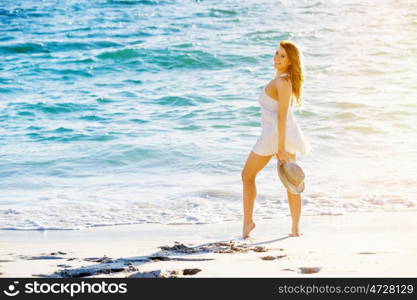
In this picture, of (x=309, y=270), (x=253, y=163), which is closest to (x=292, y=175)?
(x=253, y=163)

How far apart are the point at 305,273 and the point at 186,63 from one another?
1238 centimetres

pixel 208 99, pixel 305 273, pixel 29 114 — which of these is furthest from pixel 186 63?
pixel 305 273

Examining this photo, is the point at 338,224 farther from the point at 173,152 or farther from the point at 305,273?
the point at 173,152

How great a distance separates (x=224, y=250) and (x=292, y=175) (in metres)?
0.83

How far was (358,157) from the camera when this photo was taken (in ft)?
32.1

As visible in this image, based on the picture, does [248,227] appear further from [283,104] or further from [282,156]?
[283,104]

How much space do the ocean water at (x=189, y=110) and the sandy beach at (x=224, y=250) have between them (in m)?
0.47

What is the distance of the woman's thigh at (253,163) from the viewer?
19.5 feet

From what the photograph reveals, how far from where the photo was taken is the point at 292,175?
18.7ft

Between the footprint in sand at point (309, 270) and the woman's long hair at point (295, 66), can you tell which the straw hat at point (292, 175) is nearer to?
the woman's long hair at point (295, 66)

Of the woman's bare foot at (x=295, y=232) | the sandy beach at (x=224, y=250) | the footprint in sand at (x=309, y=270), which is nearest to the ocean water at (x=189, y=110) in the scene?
the sandy beach at (x=224, y=250)

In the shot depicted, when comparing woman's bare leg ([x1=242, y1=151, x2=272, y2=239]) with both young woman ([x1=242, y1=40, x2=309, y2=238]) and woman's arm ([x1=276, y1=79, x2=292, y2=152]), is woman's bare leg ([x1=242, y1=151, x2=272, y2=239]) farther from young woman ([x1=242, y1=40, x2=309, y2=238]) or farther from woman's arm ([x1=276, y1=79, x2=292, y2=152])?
woman's arm ([x1=276, y1=79, x2=292, y2=152])

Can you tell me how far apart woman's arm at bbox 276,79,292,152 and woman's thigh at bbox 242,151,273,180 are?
0.28 m

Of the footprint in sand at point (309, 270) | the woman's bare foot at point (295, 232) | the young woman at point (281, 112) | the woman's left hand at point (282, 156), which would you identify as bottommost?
the footprint in sand at point (309, 270)
